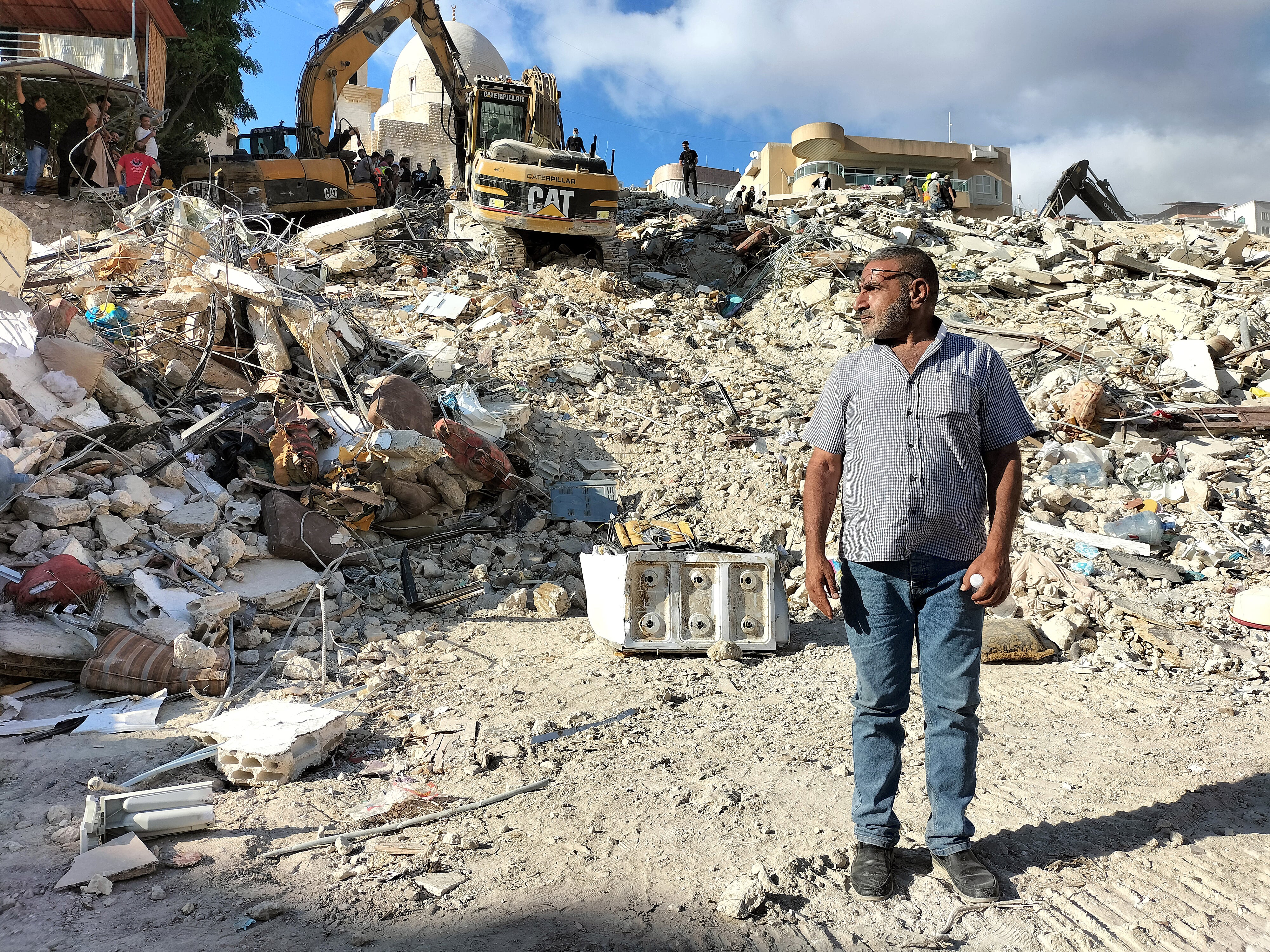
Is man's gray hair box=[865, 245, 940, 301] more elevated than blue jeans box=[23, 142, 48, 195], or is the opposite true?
blue jeans box=[23, 142, 48, 195]

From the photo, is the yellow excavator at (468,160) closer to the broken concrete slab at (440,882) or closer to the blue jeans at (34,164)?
the blue jeans at (34,164)

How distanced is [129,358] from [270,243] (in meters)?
2.87

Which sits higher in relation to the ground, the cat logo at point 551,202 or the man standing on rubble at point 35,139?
the man standing on rubble at point 35,139

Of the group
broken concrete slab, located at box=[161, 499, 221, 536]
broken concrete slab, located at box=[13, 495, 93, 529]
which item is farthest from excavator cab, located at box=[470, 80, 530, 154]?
broken concrete slab, located at box=[13, 495, 93, 529]

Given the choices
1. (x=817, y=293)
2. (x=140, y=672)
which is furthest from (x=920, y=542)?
(x=817, y=293)

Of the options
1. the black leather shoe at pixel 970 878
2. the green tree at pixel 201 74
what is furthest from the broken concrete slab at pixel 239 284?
the green tree at pixel 201 74

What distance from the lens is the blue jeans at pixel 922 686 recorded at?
7.02 ft

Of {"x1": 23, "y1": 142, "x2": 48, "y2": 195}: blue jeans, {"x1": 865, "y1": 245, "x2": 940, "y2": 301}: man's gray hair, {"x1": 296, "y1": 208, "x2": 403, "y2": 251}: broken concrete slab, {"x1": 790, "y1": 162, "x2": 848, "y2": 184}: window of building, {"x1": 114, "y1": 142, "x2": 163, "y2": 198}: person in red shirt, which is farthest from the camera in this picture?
{"x1": 790, "y1": 162, "x2": 848, "y2": 184}: window of building

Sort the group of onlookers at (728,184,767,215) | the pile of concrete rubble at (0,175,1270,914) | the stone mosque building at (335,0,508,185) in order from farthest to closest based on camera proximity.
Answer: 1. the stone mosque building at (335,0,508,185)
2. the group of onlookers at (728,184,767,215)
3. the pile of concrete rubble at (0,175,1270,914)

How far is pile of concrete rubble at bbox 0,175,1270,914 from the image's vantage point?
4051 millimetres

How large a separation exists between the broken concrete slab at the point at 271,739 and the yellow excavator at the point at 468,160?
914 centimetres

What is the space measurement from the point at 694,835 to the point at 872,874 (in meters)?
0.54

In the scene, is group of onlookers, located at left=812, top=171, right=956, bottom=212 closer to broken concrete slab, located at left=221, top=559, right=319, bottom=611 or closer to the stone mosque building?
the stone mosque building

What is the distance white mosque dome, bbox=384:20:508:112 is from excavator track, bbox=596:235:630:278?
20121 mm
